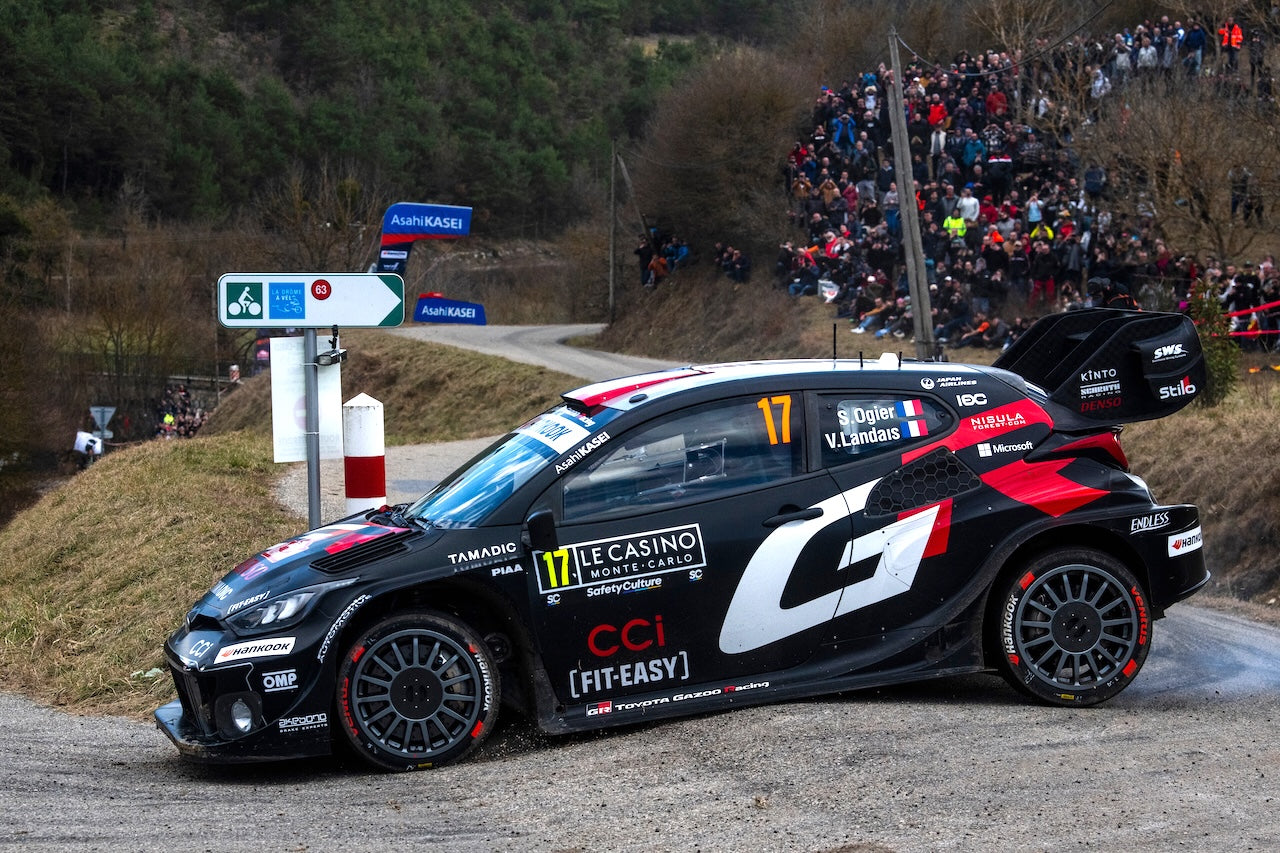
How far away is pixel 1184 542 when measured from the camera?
6.77 meters

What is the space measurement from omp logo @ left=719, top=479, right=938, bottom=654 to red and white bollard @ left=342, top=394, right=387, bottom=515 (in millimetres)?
3160

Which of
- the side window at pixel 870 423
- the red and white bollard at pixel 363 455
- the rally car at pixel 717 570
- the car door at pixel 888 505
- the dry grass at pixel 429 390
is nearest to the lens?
the rally car at pixel 717 570

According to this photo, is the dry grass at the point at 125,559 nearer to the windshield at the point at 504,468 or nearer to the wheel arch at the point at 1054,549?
the windshield at the point at 504,468

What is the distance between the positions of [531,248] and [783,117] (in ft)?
193

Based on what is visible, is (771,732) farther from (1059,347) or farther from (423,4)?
(423,4)

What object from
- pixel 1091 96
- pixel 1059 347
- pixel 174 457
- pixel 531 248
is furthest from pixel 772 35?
pixel 1059 347

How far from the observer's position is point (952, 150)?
28.5 m

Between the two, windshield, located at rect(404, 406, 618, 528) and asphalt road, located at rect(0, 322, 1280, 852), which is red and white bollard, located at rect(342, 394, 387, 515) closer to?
windshield, located at rect(404, 406, 618, 528)

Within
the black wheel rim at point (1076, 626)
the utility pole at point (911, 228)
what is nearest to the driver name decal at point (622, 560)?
the black wheel rim at point (1076, 626)

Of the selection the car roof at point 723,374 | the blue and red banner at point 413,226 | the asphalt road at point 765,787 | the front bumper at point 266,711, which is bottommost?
the asphalt road at point 765,787

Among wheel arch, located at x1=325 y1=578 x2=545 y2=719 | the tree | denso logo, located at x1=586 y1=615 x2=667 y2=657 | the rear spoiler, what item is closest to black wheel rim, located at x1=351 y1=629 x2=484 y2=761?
wheel arch, located at x1=325 y1=578 x2=545 y2=719

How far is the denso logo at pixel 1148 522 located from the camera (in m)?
6.64

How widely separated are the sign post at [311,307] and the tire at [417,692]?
2.34m

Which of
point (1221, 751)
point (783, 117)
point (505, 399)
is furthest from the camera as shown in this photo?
point (783, 117)
